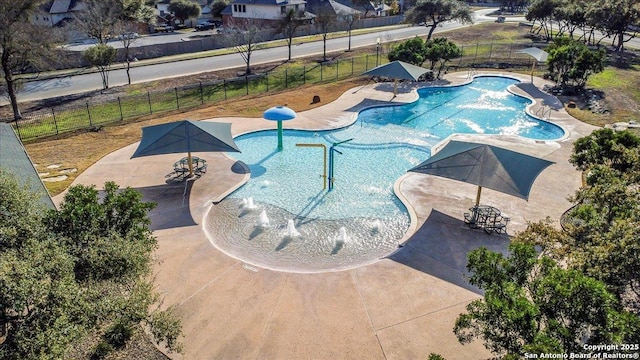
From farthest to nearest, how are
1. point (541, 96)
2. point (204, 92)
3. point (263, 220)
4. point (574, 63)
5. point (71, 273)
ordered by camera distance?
point (204, 92)
point (541, 96)
point (574, 63)
point (263, 220)
point (71, 273)

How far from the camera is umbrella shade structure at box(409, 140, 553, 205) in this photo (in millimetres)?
16453

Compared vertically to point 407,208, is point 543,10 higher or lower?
higher

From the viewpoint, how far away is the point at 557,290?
770 centimetres

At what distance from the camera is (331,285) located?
46.2 feet

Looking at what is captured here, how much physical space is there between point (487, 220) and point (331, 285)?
7.40 m

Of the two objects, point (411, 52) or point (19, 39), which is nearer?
point (19, 39)

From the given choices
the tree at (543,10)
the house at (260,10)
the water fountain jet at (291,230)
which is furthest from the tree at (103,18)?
the tree at (543,10)

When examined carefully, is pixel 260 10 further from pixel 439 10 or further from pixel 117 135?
pixel 117 135

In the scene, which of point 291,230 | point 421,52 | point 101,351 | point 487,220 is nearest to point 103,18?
point 421,52

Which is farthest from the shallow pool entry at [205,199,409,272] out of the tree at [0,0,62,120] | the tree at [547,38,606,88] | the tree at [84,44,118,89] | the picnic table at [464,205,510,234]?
the tree at [547,38,606,88]

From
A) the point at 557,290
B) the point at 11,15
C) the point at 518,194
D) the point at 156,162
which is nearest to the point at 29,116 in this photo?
the point at 11,15

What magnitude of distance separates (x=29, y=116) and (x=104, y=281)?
26087 millimetres

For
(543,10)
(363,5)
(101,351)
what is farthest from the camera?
(363,5)

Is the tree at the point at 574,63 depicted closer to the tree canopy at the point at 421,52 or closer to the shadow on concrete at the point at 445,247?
the tree canopy at the point at 421,52
